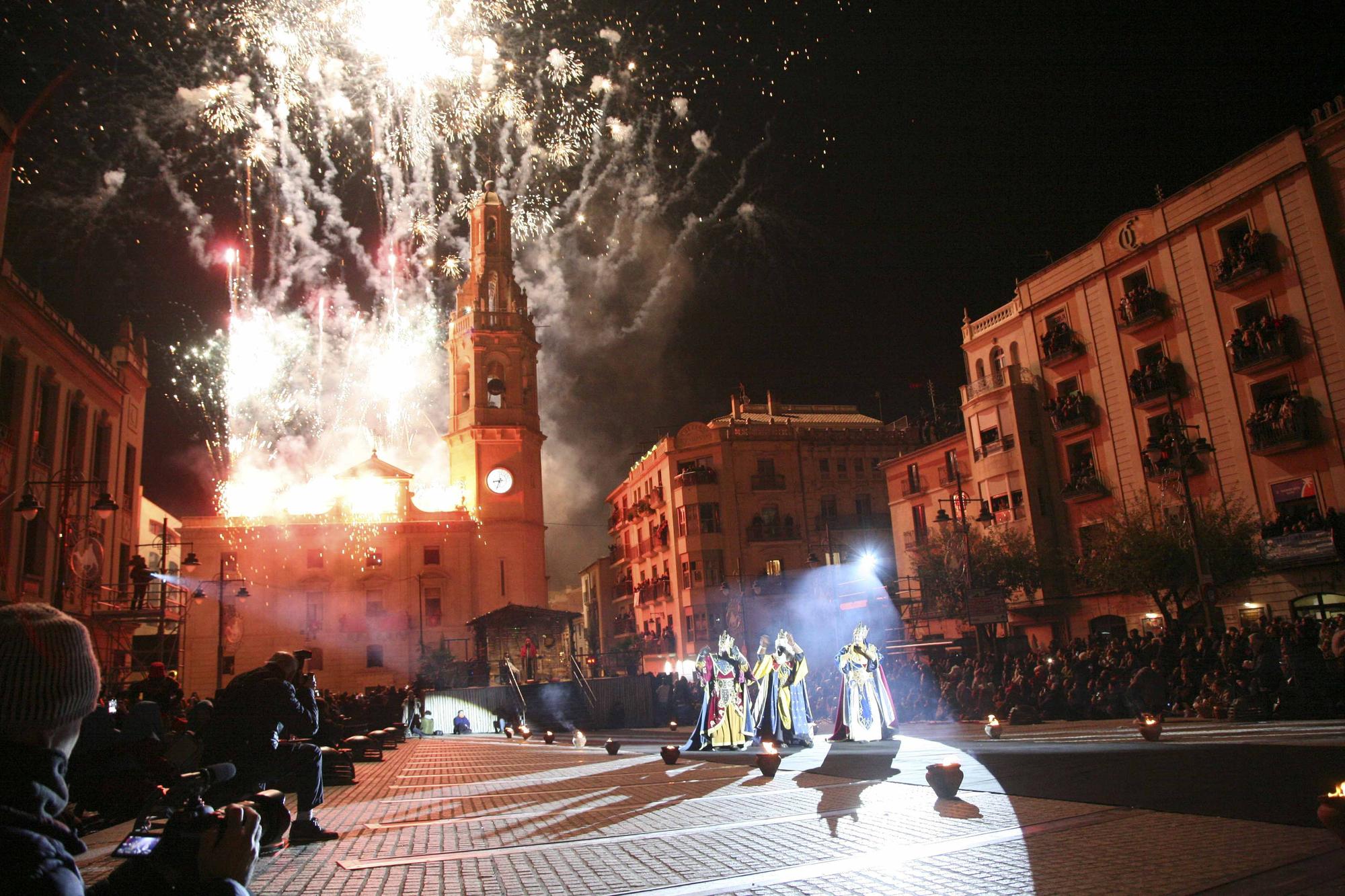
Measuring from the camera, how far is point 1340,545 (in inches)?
976

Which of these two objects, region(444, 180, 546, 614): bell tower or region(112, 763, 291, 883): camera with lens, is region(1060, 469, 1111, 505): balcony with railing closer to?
region(112, 763, 291, 883): camera with lens

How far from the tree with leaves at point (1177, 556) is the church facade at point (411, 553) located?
133 feet

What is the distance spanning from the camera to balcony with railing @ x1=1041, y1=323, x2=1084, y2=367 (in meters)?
34.3

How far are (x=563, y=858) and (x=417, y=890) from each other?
131cm

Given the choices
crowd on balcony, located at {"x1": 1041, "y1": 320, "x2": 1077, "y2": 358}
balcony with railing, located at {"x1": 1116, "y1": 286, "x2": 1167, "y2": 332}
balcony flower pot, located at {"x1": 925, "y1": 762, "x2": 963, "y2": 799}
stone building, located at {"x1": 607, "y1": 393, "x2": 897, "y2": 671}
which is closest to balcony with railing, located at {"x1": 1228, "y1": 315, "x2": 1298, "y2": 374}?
balcony with railing, located at {"x1": 1116, "y1": 286, "x2": 1167, "y2": 332}

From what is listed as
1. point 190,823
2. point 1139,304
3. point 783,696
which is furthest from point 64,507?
point 1139,304

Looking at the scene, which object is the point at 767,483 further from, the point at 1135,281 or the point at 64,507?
the point at 64,507

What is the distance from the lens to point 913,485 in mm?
44688

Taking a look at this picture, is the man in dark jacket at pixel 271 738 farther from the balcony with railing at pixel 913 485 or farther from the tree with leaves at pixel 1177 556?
the balcony with railing at pixel 913 485

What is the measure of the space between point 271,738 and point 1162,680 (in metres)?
16.6

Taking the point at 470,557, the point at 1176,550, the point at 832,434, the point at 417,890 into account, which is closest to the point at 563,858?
the point at 417,890

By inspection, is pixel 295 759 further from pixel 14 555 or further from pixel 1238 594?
pixel 1238 594

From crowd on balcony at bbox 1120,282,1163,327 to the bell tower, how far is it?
142 feet

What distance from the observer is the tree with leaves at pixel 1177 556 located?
85.4 feet
